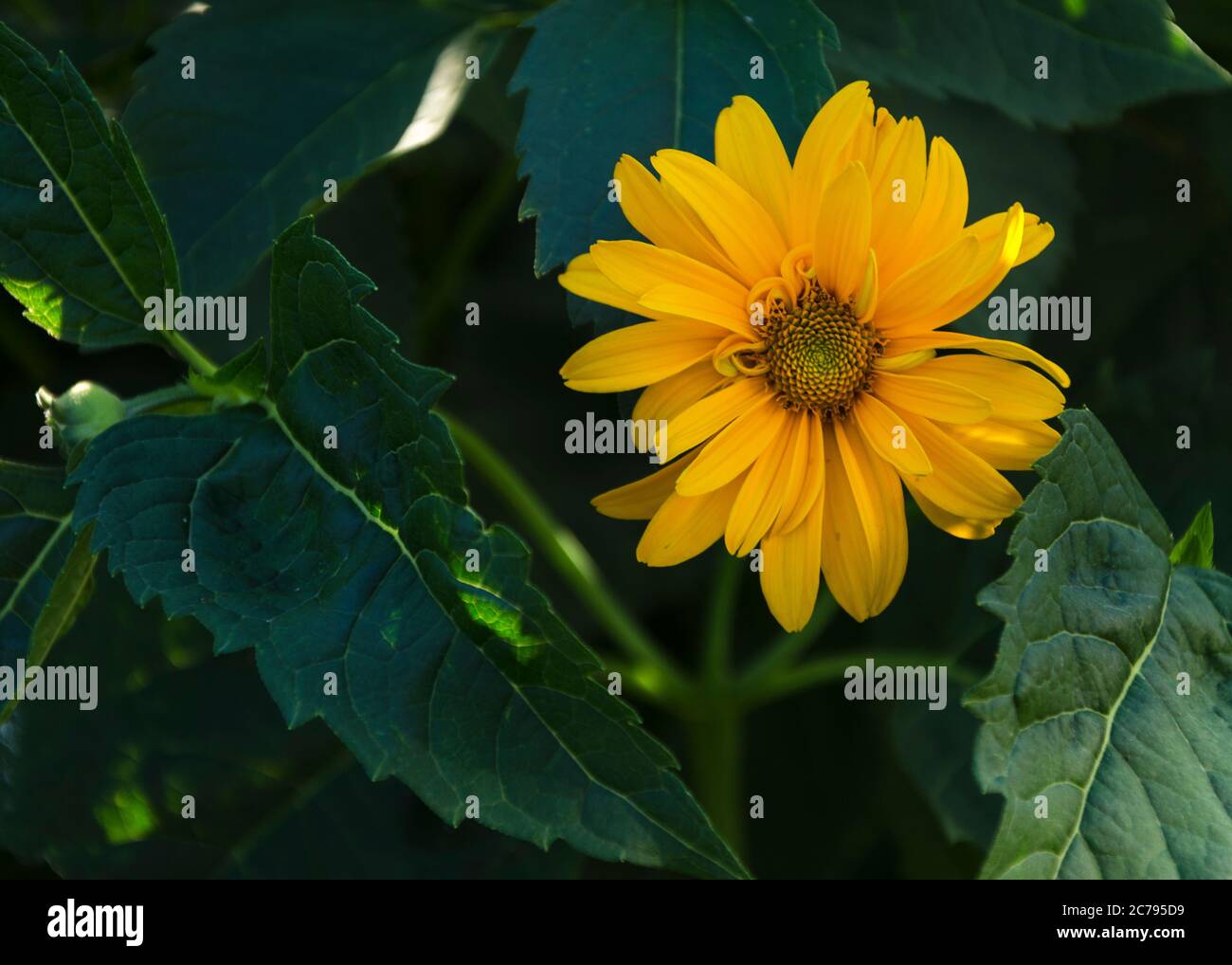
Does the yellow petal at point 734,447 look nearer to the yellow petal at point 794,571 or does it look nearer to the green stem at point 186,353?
the yellow petal at point 794,571

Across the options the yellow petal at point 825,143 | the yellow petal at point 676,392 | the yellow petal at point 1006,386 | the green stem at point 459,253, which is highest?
the green stem at point 459,253

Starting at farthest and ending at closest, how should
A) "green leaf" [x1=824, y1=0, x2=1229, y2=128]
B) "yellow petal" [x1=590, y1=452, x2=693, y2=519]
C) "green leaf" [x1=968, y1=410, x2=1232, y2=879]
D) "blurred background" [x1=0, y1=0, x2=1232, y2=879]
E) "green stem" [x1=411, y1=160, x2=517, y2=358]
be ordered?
"green stem" [x1=411, y1=160, x2=517, y2=358], "blurred background" [x1=0, y1=0, x2=1232, y2=879], "green leaf" [x1=824, y1=0, x2=1229, y2=128], "yellow petal" [x1=590, y1=452, x2=693, y2=519], "green leaf" [x1=968, y1=410, x2=1232, y2=879]

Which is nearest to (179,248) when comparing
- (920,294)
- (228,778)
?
(228,778)

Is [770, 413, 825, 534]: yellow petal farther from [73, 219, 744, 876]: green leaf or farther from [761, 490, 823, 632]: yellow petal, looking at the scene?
[73, 219, 744, 876]: green leaf

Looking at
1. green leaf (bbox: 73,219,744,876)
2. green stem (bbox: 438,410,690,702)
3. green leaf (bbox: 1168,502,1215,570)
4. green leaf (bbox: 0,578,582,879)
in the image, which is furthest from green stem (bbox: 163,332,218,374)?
green leaf (bbox: 1168,502,1215,570)
